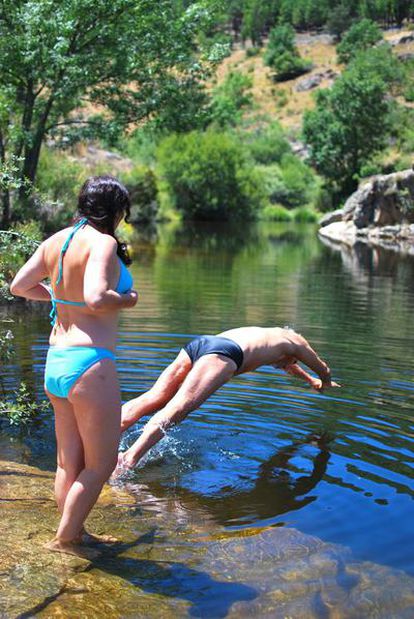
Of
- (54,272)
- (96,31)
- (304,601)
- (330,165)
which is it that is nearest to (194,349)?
(54,272)

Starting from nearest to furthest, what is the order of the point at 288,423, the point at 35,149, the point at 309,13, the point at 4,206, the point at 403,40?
1. the point at 288,423
2. the point at 4,206
3. the point at 35,149
4. the point at 403,40
5. the point at 309,13

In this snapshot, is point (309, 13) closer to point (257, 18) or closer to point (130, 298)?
point (257, 18)

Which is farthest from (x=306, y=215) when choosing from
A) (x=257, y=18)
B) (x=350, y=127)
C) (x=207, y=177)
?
(x=257, y=18)

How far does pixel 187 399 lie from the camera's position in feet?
21.6

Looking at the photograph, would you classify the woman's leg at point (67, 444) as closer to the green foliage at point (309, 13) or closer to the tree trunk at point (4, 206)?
the tree trunk at point (4, 206)

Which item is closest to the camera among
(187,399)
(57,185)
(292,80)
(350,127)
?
(187,399)

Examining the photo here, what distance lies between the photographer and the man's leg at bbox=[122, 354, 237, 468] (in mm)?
6410

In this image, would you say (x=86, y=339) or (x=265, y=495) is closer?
(x=86, y=339)

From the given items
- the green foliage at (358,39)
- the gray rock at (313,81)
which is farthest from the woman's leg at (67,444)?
the green foliage at (358,39)

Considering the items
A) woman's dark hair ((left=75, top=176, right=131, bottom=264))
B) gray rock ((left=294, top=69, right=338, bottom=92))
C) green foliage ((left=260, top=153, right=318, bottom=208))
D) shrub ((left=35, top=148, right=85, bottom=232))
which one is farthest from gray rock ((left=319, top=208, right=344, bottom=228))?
gray rock ((left=294, top=69, right=338, bottom=92))

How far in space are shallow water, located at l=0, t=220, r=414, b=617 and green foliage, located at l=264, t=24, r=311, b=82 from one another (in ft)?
429

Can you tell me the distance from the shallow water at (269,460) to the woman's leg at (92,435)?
438 mm

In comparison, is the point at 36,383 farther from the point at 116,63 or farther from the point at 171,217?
the point at 171,217

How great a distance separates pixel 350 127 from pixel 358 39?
74339 mm
